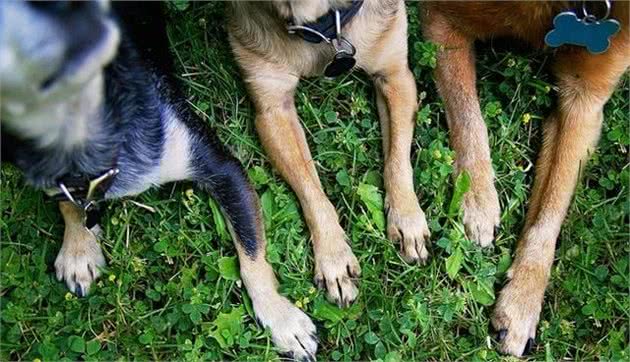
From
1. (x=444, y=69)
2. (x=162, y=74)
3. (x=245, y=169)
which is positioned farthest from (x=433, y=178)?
(x=162, y=74)

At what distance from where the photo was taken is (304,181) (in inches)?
134

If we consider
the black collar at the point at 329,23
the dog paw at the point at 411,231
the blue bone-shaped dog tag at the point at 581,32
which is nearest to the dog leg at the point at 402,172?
the dog paw at the point at 411,231

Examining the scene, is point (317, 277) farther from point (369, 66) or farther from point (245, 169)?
point (369, 66)

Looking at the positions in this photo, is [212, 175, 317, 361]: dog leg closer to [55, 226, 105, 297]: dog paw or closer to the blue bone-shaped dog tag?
[55, 226, 105, 297]: dog paw

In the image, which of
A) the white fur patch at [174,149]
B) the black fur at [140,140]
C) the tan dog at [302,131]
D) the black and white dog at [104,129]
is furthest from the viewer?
the tan dog at [302,131]

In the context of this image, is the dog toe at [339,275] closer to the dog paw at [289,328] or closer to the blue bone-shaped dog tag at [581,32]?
the dog paw at [289,328]

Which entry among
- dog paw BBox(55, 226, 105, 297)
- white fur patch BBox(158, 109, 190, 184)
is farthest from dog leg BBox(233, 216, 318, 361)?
dog paw BBox(55, 226, 105, 297)

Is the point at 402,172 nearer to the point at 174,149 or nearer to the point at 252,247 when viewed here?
the point at 252,247

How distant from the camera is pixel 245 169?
3527mm

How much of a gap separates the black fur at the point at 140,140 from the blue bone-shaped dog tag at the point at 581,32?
1.27 metres

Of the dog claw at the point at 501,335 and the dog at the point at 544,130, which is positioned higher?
the dog at the point at 544,130

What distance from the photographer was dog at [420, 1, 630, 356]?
3264 millimetres

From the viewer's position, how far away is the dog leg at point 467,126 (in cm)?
343

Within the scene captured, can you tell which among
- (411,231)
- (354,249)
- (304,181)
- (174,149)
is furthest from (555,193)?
(174,149)
